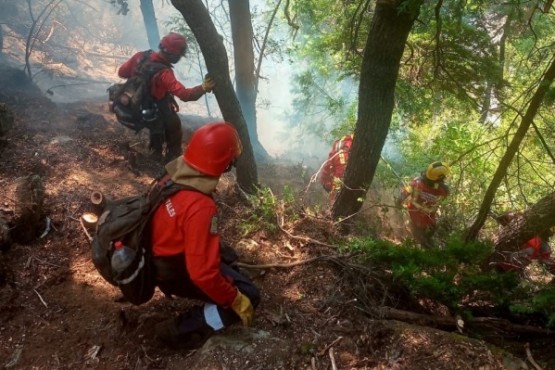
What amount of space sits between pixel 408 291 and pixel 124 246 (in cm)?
245

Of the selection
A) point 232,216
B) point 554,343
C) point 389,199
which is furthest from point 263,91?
point 554,343

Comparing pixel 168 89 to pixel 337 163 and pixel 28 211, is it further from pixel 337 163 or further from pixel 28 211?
pixel 337 163

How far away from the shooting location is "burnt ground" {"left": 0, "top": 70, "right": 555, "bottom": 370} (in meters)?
2.76

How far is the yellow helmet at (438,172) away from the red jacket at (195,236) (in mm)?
4780

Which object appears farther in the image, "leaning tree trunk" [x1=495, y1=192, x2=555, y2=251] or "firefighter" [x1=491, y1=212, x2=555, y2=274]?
"firefighter" [x1=491, y1=212, x2=555, y2=274]

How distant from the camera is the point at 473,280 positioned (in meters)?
3.04

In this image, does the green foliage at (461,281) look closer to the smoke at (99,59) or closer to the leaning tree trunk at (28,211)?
the leaning tree trunk at (28,211)

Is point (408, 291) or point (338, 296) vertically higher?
point (408, 291)

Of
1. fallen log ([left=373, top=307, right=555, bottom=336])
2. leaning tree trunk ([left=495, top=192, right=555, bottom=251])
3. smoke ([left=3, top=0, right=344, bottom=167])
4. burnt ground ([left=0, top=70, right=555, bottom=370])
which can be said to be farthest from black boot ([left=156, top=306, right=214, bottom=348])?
smoke ([left=3, top=0, right=344, bottom=167])

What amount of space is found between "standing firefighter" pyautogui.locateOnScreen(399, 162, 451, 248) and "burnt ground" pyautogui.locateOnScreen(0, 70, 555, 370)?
2423 mm

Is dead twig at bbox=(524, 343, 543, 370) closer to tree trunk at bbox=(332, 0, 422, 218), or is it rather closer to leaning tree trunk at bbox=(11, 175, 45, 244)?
tree trunk at bbox=(332, 0, 422, 218)

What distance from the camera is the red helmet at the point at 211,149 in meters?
2.81

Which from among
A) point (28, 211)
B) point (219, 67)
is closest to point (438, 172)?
point (219, 67)

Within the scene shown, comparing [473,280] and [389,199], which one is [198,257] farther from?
[389,199]
